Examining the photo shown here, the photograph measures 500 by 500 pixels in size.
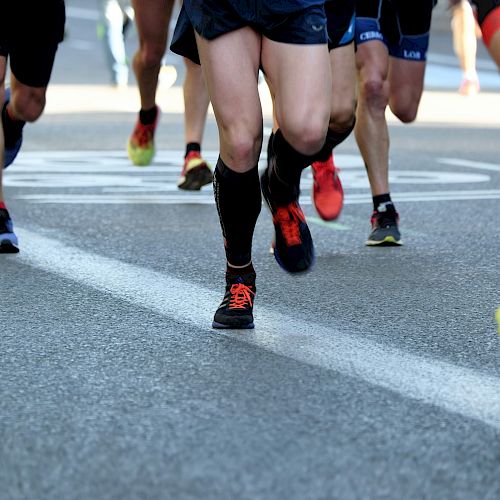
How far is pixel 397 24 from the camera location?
707 cm

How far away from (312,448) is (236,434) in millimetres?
215

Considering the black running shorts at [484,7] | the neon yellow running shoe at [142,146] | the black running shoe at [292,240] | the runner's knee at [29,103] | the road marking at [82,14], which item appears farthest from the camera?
the road marking at [82,14]

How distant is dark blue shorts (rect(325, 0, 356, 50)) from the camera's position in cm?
547

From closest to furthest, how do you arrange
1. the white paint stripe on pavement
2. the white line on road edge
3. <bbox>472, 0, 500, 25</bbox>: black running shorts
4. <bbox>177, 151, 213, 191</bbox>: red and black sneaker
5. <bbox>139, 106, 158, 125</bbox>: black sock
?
the white line on road edge < <bbox>472, 0, 500, 25</bbox>: black running shorts < the white paint stripe on pavement < <bbox>177, 151, 213, 191</bbox>: red and black sneaker < <bbox>139, 106, 158, 125</bbox>: black sock

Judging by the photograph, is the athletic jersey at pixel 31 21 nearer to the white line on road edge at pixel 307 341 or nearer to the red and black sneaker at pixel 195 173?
the white line on road edge at pixel 307 341

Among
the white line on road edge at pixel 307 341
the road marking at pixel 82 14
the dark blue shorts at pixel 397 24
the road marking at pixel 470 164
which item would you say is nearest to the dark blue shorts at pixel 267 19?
the white line on road edge at pixel 307 341

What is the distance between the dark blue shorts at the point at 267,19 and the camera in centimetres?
472

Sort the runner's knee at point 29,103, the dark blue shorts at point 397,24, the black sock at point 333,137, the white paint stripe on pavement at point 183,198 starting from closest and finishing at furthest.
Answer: the black sock at point 333,137 < the dark blue shorts at point 397,24 < the runner's knee at point 29,103 < the white paint stripe on pavement at point 183,198

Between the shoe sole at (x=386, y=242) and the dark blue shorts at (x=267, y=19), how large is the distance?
7.34ft

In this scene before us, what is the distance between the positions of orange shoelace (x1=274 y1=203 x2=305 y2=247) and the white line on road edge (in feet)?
0.84

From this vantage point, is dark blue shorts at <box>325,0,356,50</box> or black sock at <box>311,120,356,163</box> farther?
black sock at <box>311,120,356,163</box>

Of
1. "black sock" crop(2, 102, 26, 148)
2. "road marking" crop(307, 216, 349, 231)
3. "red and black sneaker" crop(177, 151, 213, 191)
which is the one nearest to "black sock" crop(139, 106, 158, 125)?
"red and black sneaker" crop(177, 151, 213, 191)

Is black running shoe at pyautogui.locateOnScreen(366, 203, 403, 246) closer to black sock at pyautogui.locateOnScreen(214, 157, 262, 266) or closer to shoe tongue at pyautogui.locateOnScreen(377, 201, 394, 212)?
shoe tongue at pyautogui.locateOnScreen(377, 201, 394, 212)

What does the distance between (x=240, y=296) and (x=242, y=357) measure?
1.70 ft
